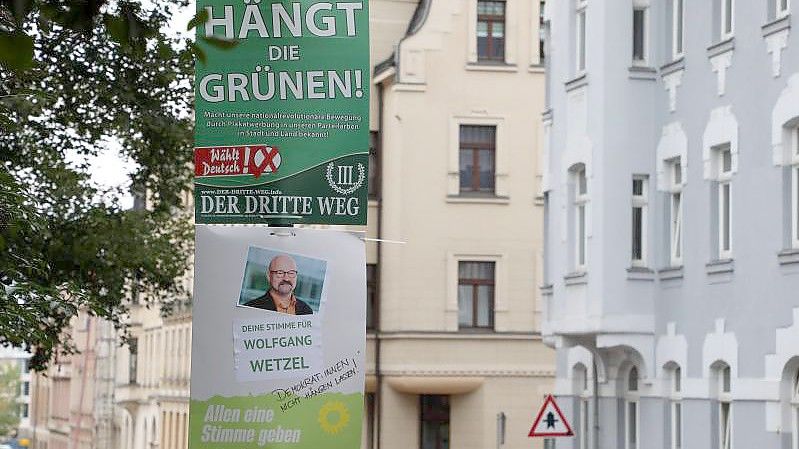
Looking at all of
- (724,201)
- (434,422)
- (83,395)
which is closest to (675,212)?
(724,201)

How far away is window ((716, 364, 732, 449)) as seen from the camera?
24516 mm

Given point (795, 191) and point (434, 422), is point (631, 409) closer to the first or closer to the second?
point (795, 191)

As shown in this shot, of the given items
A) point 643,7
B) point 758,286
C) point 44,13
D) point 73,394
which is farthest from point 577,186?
point 73,394

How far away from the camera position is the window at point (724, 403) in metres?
24.5

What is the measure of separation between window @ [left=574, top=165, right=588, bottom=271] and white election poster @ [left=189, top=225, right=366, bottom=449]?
50.9 ft

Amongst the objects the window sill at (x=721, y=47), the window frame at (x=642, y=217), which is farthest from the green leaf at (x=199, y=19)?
the window frame at (x=642, y=217)

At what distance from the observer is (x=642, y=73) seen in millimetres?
27219

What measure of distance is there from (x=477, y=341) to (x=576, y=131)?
1575 centimetres

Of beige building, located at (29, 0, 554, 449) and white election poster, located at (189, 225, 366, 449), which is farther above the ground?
beige building, located at (29, 0, 554, 449)

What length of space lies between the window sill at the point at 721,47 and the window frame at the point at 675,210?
5.86ft

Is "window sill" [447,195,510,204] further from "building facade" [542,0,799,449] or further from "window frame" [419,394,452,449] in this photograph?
"building facade" [542,0,799,449]

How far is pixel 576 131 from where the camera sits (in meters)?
28.2

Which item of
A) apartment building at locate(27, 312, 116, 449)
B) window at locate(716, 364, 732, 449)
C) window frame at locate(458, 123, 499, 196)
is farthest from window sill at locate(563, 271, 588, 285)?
apartment building at locate(27, 312, 116, 449)

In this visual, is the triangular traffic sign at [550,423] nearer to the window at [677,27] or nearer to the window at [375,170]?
the window at [677,27]
